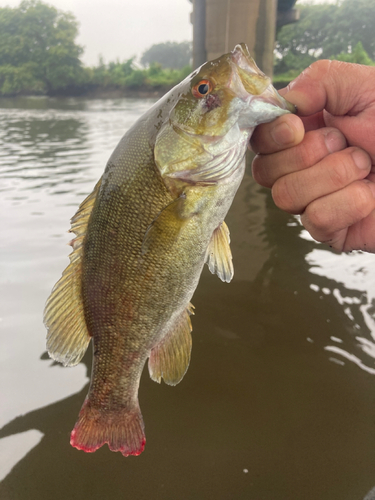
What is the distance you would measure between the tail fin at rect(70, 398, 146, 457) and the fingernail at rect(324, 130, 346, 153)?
1703mm

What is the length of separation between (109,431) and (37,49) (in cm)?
6898

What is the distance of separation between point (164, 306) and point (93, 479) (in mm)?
1338

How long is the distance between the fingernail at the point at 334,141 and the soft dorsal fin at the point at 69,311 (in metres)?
1.25

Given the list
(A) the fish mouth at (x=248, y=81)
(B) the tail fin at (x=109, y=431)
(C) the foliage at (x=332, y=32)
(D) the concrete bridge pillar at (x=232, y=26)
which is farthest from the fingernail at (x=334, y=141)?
(C) the foliage at (x=332, y=32)

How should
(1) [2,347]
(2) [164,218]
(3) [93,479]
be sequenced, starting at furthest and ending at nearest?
(1) [2,347] < (3) [93,479] < (2) [164,218]

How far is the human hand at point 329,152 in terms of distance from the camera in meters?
1.80

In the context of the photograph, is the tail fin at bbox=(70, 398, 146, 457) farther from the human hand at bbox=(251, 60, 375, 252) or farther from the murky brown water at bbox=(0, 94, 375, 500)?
the human hand at bbox=(251, 60, 375, 252)

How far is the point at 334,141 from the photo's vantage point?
184cm

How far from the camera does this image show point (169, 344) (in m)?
1.89

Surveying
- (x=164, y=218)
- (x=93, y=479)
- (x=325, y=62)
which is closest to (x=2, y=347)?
(x=93, y=479)

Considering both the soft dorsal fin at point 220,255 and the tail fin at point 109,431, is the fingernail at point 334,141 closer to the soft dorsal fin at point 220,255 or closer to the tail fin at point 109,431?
the soft dorsal fin at point 220,255

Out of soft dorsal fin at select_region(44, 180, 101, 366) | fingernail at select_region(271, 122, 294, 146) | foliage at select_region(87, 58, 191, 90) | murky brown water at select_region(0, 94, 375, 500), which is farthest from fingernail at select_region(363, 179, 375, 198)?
foliage at select_region(87, 58, 191, 90)

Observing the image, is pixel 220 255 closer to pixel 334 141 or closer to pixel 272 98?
pixel 272 98

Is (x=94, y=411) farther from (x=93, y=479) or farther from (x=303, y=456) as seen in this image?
(x=303, y=456)
